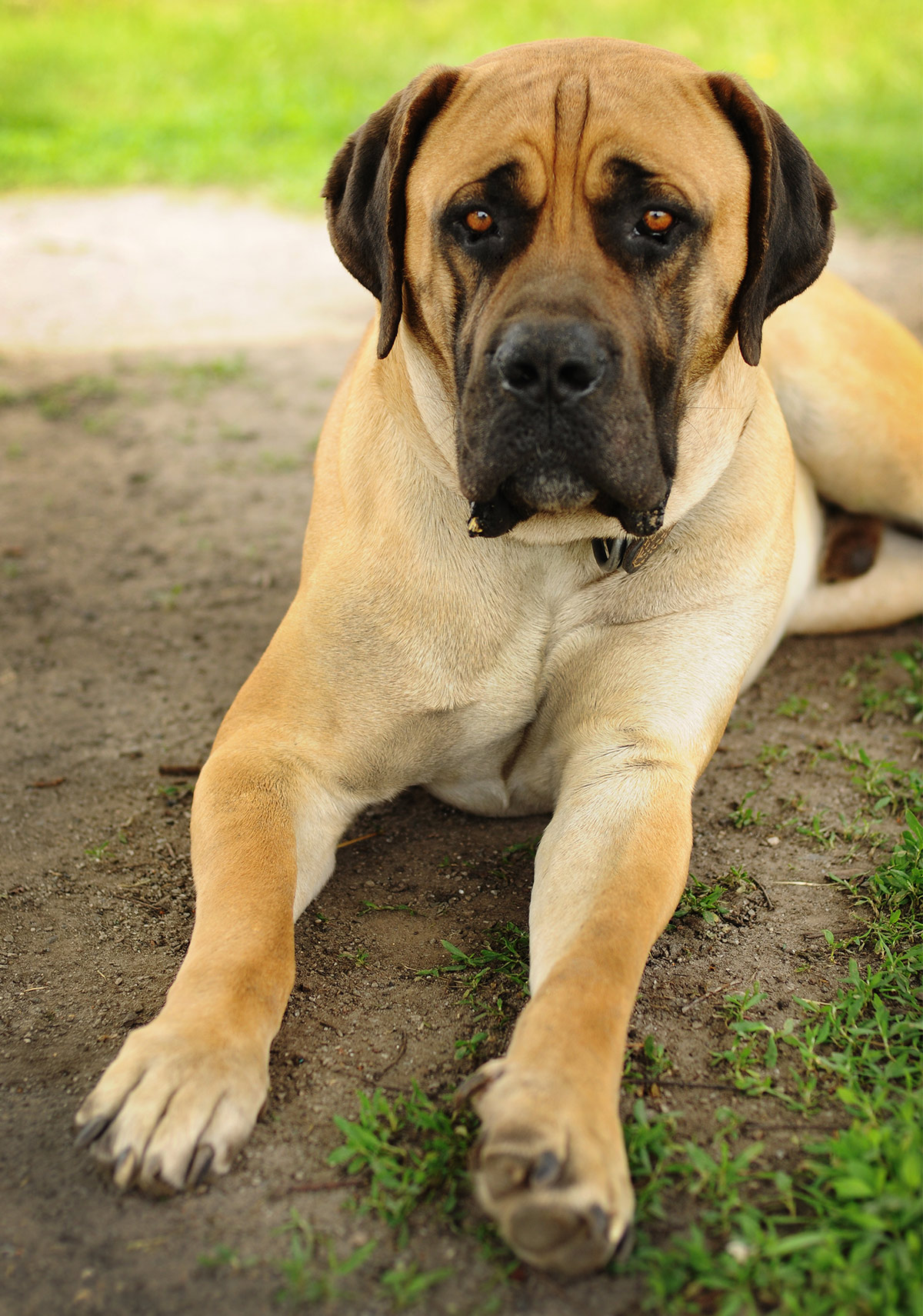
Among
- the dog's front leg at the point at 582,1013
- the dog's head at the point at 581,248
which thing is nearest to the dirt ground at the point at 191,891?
the dog's front leg at the point at 582,1013

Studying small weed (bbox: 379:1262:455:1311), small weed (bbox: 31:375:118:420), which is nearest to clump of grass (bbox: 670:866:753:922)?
small weed (bbox: 379:1262:455:1311)

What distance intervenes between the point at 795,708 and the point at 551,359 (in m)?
1.57

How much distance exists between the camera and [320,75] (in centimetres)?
1069

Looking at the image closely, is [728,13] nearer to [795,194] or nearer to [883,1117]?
[795,194]

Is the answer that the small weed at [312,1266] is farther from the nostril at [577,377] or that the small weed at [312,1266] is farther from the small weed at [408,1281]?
the nostril at [577,377]

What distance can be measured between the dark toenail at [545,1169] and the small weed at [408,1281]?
0.61 ft

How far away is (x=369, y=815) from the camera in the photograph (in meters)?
2.72

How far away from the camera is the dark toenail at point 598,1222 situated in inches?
57.6

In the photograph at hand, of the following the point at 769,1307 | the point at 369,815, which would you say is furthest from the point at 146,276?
the point at 769,1307

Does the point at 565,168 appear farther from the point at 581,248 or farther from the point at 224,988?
the point at 224,988

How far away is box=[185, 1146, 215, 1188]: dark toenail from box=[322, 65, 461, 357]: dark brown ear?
145 centimetres

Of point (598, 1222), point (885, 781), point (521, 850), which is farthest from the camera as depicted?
point (885, 781)

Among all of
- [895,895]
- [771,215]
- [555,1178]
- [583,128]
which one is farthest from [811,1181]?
[583,128]

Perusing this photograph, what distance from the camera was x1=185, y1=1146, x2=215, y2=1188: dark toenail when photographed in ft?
5.42
